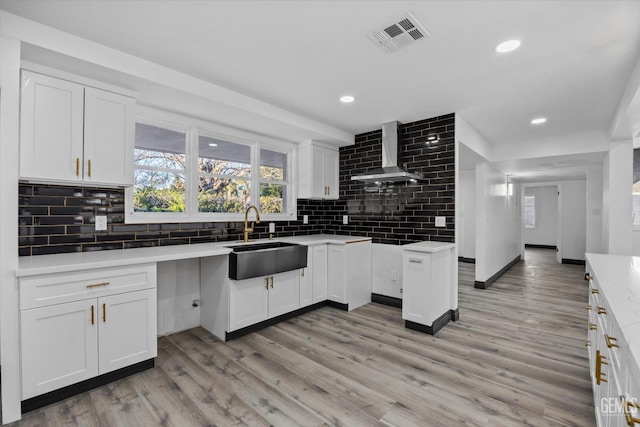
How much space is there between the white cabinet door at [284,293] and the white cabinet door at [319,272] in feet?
0.95

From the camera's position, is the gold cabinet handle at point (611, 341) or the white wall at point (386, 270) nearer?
the gold cabinet handle at point (611, 341)

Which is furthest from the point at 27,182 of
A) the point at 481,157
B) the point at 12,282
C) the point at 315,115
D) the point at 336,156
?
the point at 481,157

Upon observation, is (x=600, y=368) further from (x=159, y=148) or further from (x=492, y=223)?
(x=492, y=223)

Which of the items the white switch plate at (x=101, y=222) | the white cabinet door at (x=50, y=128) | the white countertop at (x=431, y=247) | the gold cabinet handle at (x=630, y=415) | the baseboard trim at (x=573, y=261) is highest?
the white cabinet door at (x=50, y=128)

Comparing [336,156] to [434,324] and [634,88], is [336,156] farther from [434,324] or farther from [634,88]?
[634,88]

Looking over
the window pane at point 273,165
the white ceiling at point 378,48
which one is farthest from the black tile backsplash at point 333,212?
the white ceiling at point 378,48

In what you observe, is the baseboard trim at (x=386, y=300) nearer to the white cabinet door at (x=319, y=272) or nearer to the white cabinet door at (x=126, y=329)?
the white cabinet door at (x=319, y=272)

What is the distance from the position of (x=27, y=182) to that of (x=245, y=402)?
2279mm

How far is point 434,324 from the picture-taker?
3.07m

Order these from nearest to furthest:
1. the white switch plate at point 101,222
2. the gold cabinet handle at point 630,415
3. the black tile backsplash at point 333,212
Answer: the gold cabinet handle at point 630,415 < the black tile backsplash at point 333,212 < the white switch plate at point 101,222

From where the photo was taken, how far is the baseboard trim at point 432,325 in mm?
3051

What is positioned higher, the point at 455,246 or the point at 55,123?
the point at 55,123

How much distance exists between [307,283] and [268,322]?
2.14 ft

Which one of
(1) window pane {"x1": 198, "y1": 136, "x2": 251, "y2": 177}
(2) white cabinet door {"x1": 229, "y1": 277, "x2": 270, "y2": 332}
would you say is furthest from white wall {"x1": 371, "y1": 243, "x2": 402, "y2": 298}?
(1) window pane {"x1": 198, "y1": 136, "x2": 251, "y2": 177}
